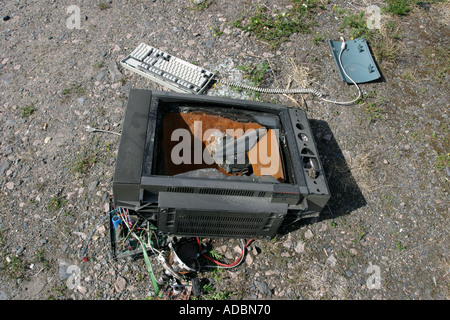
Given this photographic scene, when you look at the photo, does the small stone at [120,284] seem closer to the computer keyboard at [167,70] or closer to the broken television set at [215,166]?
the broken television set at [215,166]

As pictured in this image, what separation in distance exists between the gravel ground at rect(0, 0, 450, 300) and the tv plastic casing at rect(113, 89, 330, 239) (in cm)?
43

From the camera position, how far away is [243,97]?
391 cm

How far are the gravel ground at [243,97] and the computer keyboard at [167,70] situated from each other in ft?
0.42

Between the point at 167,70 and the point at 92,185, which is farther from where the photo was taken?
the point at 167,70

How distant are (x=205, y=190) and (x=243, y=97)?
175cm

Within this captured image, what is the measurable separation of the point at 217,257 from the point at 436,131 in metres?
2.73

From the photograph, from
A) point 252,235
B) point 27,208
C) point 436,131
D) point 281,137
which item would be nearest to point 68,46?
point 27,208

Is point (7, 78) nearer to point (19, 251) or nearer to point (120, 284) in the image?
point (19, 251)

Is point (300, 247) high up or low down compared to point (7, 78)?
down

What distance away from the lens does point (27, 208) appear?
9.77 ft

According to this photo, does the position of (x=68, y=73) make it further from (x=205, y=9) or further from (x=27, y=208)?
(x=205, y=9)

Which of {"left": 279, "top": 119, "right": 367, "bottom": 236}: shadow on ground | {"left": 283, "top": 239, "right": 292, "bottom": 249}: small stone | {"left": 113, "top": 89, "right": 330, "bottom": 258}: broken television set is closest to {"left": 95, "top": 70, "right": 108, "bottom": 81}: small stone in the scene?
{"left": 113, "top": 89, "right": 330, "bottom": 258}: broken television set

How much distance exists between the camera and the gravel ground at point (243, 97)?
280 centimetres
